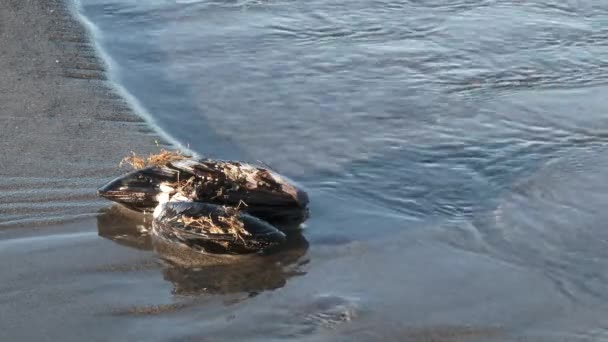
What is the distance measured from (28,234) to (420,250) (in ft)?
7.39

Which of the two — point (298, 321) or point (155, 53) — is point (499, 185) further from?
point (155, 53)

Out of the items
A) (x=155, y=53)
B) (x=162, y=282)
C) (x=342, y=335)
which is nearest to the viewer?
(x=342, y=335)

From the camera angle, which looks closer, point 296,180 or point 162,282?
point 162,282

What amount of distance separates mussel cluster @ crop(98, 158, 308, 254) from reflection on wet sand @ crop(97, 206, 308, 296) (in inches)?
2.1

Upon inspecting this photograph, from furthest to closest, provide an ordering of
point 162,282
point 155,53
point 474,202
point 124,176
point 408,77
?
1. point 155,53
2. point 408,77
3. point 474,202
4. point 124,176
5. point 162,282

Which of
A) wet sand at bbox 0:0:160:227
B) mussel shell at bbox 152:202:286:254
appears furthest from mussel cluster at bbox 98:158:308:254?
wet sand at bbox 0:0:160:227

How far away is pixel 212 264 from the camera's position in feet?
17.3

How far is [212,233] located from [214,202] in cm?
40

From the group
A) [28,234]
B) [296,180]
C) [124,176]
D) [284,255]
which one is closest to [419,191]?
[296,180]

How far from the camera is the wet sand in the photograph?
19.8 feet

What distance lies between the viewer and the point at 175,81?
28.7 ft

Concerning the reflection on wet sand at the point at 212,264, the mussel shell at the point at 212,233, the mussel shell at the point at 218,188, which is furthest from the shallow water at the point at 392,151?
the mussel shell at the point at 218,188

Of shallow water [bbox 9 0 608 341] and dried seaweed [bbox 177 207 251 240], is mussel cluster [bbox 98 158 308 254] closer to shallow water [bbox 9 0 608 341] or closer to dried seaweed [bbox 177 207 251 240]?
dried seaweed [bbox 177 207 251 240]

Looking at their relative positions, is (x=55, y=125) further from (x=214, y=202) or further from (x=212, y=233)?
(x=212, y=233)
